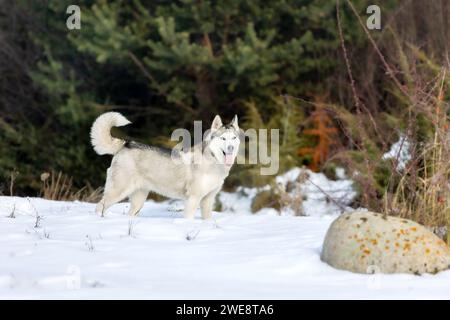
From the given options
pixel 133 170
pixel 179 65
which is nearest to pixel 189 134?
pixel 179 65

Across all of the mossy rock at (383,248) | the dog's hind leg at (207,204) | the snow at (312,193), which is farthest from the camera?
the snow at (312,193)

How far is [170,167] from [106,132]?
0.63m

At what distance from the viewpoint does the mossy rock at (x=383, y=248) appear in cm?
424

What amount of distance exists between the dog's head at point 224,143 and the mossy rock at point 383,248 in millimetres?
1980

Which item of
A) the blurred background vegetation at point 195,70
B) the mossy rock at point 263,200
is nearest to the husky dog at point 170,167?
the blurred background vegetation at point 195,70

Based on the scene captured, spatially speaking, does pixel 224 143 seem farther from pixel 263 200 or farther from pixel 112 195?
pixel 263 200

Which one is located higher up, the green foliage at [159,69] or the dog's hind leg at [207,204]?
the green foliage at [159,69]

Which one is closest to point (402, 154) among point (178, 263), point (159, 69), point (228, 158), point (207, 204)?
point (228, 158)

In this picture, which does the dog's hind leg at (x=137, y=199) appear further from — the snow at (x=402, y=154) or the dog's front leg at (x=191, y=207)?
the snow at (x=402, y=154)

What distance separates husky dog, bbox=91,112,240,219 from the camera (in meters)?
6.30

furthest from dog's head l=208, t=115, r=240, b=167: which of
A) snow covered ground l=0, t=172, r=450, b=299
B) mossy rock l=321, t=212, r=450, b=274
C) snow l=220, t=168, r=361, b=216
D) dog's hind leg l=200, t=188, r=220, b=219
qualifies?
snow l=220, t=168, r=361, b=216

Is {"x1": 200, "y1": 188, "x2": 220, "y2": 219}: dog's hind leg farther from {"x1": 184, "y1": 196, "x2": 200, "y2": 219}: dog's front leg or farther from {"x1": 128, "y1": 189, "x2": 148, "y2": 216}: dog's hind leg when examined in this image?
{"x1": 128, "y1": 189, "x2": 148, "y2": 216}: dog's hind leg

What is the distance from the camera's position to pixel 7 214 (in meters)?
5.84

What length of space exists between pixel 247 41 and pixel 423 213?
6.63m
